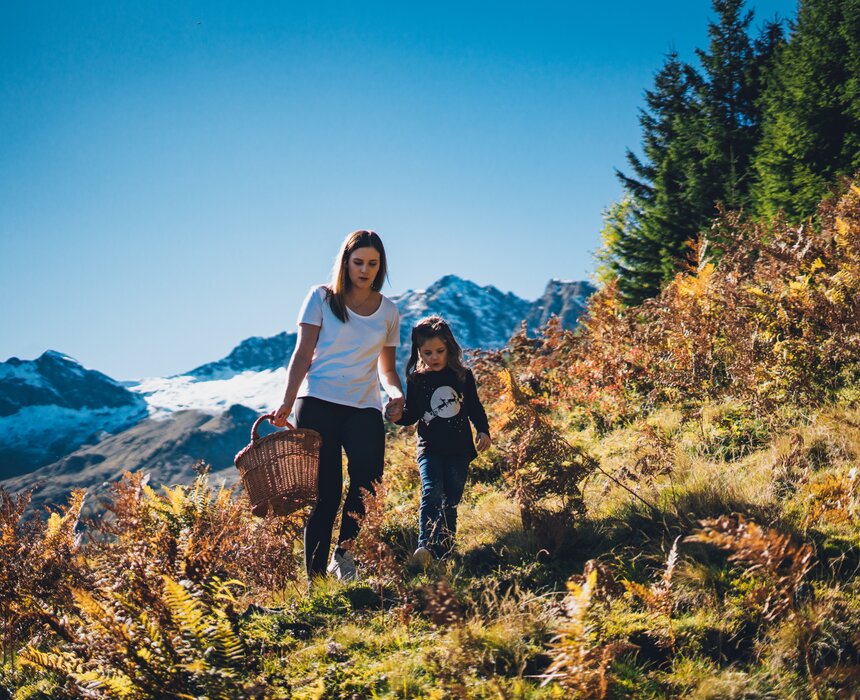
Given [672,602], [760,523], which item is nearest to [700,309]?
[760,523]

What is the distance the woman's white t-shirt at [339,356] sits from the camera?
428cm

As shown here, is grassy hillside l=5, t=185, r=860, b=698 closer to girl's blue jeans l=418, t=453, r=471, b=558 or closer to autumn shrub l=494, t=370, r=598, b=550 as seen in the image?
autumn shrub l=494, t=370, r=598, b=550

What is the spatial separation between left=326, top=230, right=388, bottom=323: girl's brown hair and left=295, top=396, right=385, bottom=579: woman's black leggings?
27.6 inches

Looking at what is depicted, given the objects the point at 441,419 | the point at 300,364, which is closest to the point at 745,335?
the point at 441,419

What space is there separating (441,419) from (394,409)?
0.39 meters

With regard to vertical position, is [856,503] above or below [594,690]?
above

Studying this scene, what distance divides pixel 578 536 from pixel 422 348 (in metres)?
1.86

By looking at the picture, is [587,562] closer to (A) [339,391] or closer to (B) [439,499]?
(B) [439,499]

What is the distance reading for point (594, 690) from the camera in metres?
2.26

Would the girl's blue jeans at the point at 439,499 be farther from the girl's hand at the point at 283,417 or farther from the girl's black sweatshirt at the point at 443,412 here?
the girl's hand at the point at 283,417

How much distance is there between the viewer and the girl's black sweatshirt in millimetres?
4539

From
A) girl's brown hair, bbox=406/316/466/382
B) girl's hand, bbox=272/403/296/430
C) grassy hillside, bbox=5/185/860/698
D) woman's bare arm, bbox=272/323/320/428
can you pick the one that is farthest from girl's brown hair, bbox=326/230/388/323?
grassy hillside, bbox=5/185/860/698

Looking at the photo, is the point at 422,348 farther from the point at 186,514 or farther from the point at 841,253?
the point at 841,253

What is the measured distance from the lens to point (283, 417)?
4.25m
